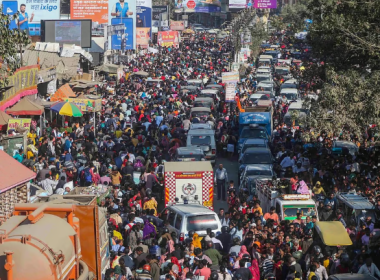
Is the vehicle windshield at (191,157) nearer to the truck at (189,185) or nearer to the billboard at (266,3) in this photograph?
the truck at (189,185)

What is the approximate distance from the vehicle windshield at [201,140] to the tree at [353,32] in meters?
4.64

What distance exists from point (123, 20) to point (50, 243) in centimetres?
5327

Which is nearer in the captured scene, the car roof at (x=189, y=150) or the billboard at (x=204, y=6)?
the car roof at (x=189, y=150)

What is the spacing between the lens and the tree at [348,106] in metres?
17.5

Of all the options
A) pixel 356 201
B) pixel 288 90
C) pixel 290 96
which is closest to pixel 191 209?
pixel 356 201

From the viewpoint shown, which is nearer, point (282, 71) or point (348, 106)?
point (348, 106)

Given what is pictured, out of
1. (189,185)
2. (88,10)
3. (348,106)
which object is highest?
(88,10)

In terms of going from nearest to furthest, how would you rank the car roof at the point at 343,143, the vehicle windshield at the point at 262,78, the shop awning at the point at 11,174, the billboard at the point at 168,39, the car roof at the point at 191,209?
the shop awning at the point at 11,174 → the car roof at the point at 191,209 → the car roof at the point at 343,143 → the vehicle windshield at the point at 262,78 → the billboard at the point at 168,39

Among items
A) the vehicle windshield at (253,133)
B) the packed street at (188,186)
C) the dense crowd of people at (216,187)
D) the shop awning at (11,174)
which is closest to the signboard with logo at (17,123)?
the packed street at (188,186)

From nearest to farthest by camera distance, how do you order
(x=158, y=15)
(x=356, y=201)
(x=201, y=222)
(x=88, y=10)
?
(x=201, y=222), (x=356, y=201), (x=88, y=10), (x=158, y=15)

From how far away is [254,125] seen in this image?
1032 inches

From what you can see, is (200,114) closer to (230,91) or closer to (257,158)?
(230,91)

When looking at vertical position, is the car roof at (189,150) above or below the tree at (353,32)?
below

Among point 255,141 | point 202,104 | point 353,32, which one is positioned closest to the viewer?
point 353,32
